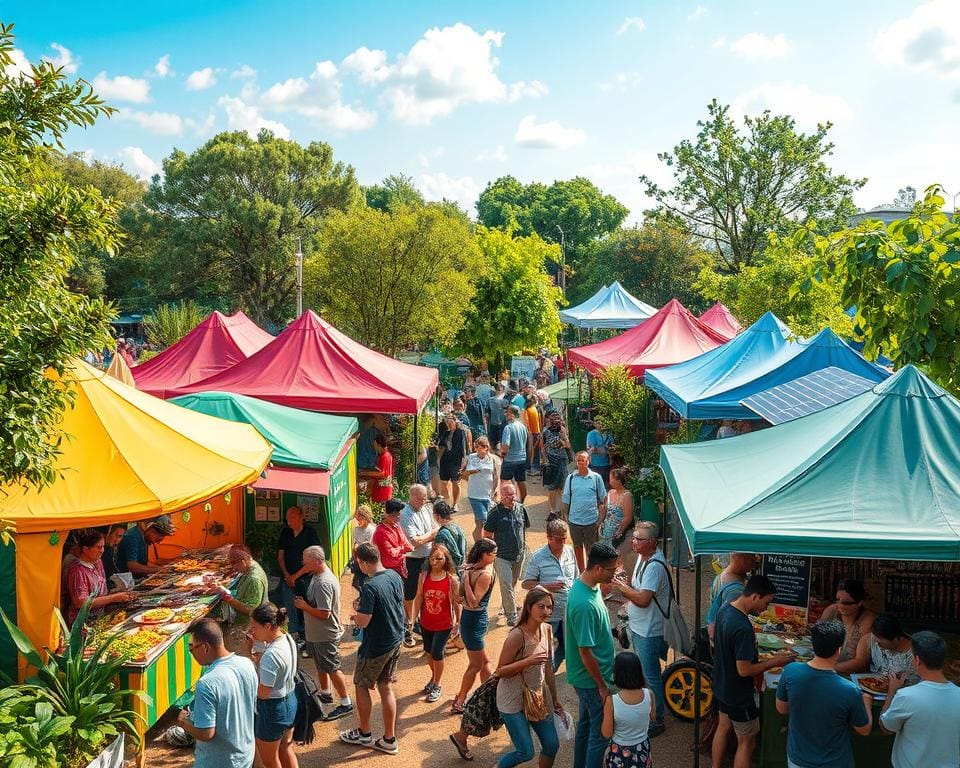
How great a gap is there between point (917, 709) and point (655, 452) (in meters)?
9.03

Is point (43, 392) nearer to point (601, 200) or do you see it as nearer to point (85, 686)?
point (85, 686)

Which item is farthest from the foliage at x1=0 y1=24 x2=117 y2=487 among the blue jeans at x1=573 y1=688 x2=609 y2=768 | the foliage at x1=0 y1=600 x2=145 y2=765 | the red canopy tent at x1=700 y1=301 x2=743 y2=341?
the red canopy tent at x1=700 y1=301 x2=743 y2=341

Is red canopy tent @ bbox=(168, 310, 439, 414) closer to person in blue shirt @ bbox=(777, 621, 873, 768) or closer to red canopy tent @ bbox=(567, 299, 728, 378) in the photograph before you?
red canopy tent @ bbox=(567, 299, 728, 378)

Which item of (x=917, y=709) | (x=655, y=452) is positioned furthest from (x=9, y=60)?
(x=655, y=452)

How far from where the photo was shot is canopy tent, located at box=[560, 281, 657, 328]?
28.4 meters

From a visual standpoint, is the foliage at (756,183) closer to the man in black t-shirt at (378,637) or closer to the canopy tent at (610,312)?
the canopy tent at (610,312)

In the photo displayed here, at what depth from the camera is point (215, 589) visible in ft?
25.4

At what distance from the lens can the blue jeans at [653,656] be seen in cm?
657

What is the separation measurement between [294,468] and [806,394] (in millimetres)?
5743

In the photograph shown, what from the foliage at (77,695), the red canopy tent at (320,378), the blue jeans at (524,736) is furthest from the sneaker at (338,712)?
the red canopy tent at (320,378)

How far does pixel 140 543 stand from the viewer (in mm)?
8688

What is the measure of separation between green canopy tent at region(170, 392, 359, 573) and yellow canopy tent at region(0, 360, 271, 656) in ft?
3.06

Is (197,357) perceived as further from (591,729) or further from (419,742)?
(591,729)

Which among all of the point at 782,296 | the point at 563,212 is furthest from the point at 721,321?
the point at 563,212
